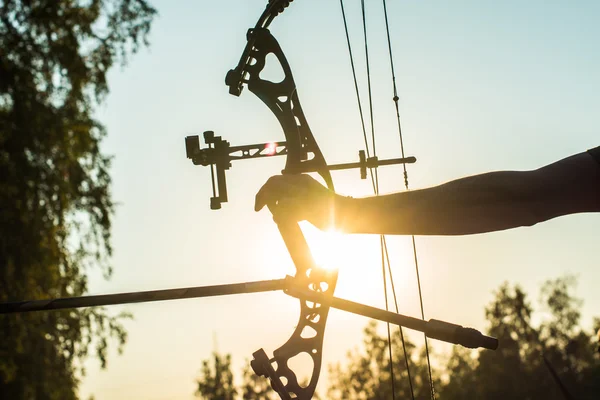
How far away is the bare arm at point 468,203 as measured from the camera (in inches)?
90.9

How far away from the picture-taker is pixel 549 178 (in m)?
2.32

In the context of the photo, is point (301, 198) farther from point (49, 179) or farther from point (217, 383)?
point (217, 383)

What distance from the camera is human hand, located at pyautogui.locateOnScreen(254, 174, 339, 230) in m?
2.80

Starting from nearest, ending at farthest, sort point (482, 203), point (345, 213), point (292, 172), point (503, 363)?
point (482, 203), point (345, 213), point (292, 172), point (503, 363)

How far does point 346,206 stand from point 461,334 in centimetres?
59

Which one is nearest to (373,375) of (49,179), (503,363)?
(503,363)

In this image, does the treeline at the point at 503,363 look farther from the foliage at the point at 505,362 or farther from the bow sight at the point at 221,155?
the bow sight at the point at 221,155

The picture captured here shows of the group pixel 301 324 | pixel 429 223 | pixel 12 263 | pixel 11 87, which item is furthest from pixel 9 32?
pixel 429 223

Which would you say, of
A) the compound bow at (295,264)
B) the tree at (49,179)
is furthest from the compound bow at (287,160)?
the tree at (49,179)

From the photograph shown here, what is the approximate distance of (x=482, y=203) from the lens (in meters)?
2.44

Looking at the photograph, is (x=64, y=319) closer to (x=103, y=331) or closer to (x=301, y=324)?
(x=103, y=331)

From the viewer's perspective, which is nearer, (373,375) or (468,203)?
(468,203)

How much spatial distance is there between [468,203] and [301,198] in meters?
0.66

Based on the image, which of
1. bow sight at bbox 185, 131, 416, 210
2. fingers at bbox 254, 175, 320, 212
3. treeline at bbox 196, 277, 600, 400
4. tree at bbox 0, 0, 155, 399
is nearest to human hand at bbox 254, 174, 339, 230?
→ fingers at bbox 254, 175, 320, 212
